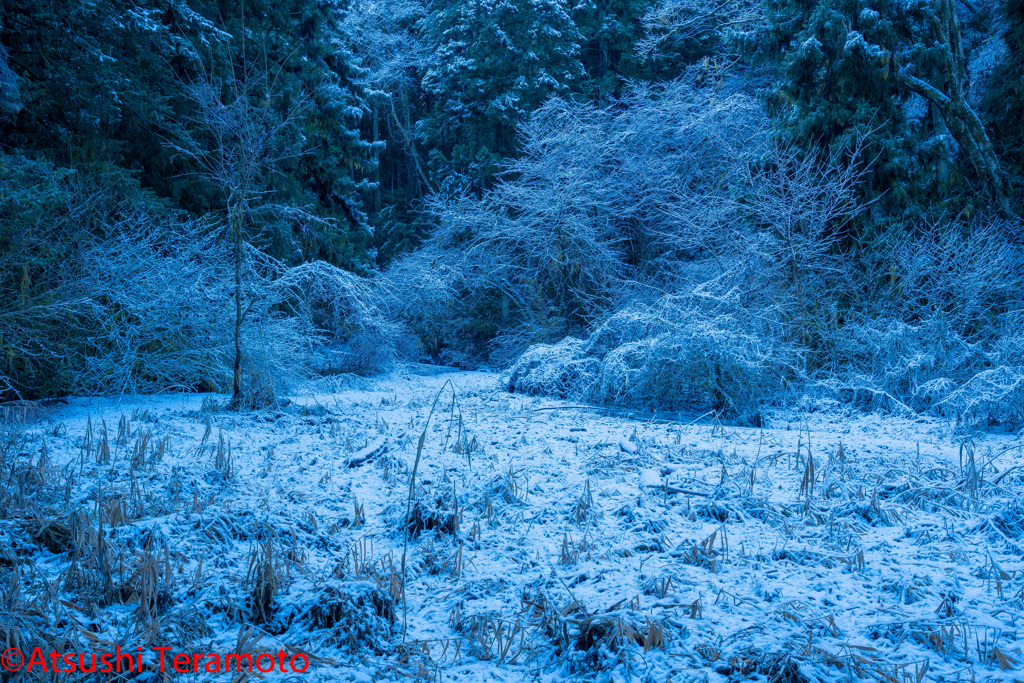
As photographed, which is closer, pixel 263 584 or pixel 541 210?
pixel 263 584

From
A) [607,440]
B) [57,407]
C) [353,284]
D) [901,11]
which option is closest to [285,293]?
[353,284]

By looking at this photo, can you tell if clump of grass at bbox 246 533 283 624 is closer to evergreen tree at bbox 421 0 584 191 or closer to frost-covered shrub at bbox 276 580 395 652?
frost-covered shrub at bbox 276 580 395 652

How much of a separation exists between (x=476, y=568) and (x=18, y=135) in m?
9.24

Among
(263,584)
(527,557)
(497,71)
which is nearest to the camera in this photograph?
(263,584)

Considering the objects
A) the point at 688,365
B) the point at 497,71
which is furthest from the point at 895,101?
the point at 497,71

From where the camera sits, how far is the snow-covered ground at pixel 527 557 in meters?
2.38

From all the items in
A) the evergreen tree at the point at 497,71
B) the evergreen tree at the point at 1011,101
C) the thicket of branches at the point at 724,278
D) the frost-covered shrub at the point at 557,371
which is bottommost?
the frost-covered shrub at the point at 557,371

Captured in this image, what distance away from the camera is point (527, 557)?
10.7 feet

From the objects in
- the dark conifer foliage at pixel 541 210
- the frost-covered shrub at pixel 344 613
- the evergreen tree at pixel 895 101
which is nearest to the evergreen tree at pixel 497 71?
the dark conifer foliage at pixel 541 210

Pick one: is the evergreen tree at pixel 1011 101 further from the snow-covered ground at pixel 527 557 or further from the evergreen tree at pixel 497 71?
the evergreen tree at pixel 497 71

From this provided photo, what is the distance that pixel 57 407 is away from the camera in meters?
7.31

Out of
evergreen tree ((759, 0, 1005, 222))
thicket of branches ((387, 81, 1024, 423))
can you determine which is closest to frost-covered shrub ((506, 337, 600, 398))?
thicket of branches ((387, 81, 1024, 423))

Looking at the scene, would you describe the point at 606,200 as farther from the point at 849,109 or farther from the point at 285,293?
the point at 285,293

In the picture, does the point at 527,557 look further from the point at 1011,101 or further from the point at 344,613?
the point at 1011,101
